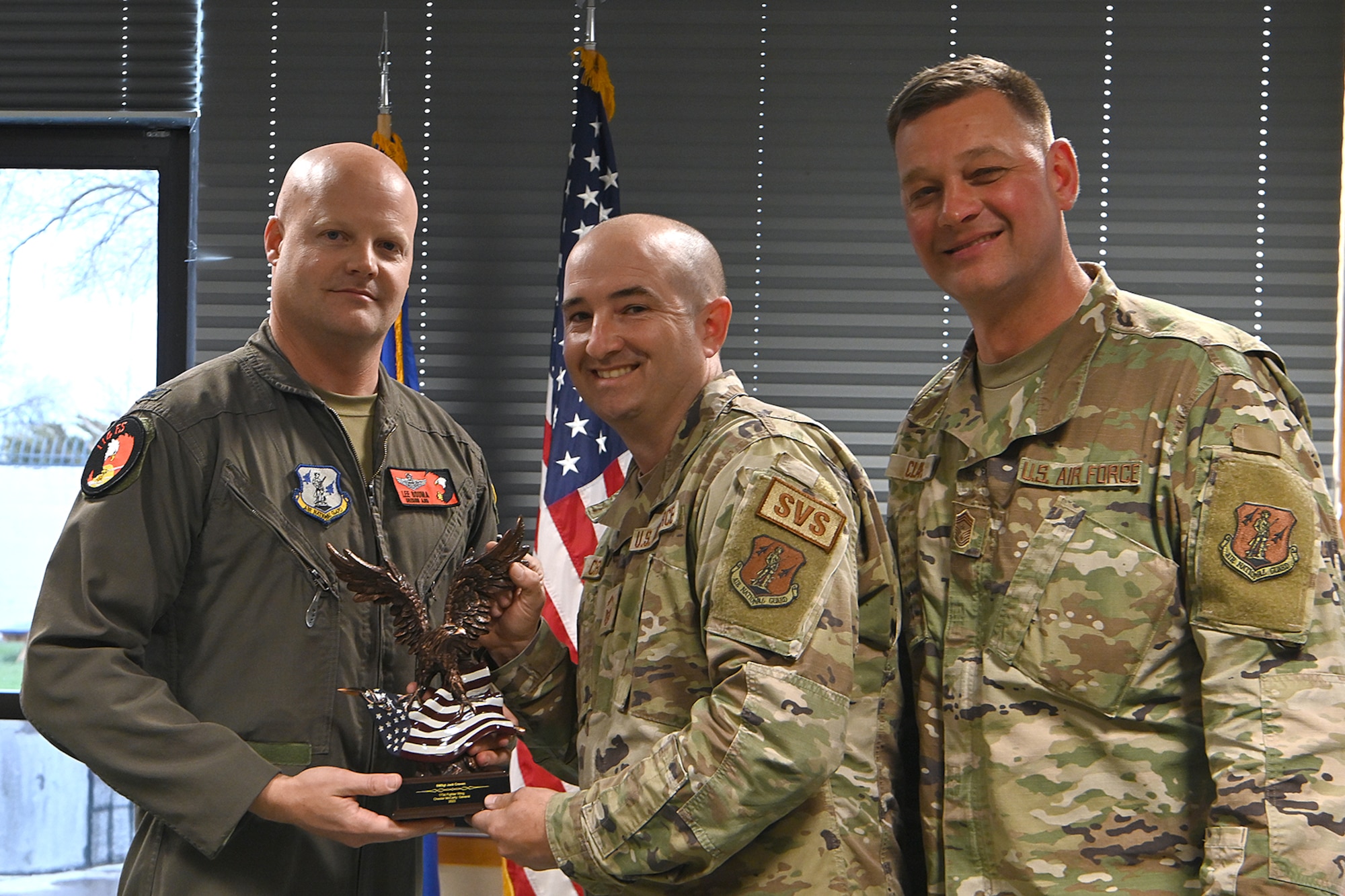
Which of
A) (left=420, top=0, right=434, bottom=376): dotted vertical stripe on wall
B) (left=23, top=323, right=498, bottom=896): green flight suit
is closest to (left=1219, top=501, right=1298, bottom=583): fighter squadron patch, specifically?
Result: (left=23, top=323, right=498, bottom=896): green flight suit

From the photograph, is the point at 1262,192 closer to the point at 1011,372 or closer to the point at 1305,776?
the point at 1011,372

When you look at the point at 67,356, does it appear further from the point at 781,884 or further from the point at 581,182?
the point at 781,884

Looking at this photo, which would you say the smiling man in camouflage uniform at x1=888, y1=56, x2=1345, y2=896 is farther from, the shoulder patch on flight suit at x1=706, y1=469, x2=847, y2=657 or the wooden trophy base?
the wooden trophy base

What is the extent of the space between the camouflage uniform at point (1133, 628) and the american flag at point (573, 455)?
1.28 meters

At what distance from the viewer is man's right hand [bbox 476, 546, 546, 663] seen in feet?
5.61

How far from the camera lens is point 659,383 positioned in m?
1.51

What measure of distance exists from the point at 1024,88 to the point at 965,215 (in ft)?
0.64

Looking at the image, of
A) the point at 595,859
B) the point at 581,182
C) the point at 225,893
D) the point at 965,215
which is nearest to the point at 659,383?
the point at 965,215

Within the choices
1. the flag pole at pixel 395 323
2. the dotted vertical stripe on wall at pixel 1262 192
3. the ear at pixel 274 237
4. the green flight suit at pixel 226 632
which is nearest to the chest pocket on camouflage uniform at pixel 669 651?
the green flight suit at pixel 226 632

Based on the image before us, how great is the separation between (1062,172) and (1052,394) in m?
0.31

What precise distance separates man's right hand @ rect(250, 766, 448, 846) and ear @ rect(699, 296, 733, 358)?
731 millimetres

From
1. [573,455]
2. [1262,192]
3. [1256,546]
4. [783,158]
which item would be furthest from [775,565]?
[1262,192]

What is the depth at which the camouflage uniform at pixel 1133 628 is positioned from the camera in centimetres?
117

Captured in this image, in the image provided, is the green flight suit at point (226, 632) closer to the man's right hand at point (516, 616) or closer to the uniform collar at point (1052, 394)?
the man's right hand at point (516, 616)
